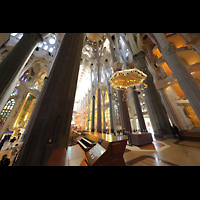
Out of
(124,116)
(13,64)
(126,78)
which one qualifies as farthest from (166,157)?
(13,64)

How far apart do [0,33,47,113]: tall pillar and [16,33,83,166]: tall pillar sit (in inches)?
100

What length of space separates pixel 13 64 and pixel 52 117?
4.08m

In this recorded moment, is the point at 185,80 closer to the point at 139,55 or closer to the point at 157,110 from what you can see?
the point at 157,110

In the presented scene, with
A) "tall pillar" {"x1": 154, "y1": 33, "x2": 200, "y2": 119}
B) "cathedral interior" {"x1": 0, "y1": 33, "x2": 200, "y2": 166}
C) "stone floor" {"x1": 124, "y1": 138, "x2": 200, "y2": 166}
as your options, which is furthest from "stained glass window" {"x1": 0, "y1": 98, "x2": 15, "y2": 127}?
"tall pillar" {"x1": 154, "y1": 33, "x2": 200, "y2": 119}

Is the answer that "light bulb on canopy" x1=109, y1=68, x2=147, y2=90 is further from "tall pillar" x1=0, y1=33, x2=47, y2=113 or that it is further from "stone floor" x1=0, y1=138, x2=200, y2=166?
"tall pillar" x1=0, y1=33, x2=47, y2=113

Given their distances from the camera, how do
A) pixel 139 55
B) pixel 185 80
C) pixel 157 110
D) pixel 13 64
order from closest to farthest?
pixel 13 64 → pixel 185 80 → pixel 157 110 → pixel 139 55

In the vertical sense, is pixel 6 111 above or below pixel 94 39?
below

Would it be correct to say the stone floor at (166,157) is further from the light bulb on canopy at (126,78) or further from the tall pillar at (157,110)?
the light bulb on canopy at (126,78)

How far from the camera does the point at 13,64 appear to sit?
11.9 ft

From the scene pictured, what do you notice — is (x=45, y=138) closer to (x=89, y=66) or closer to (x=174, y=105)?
(x=174, y=105)

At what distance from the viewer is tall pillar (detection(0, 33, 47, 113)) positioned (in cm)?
326

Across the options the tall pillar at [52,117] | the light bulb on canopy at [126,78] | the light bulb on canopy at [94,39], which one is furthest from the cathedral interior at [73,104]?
the light bulb on canopy at [94,39]

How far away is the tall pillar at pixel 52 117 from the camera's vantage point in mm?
1385
